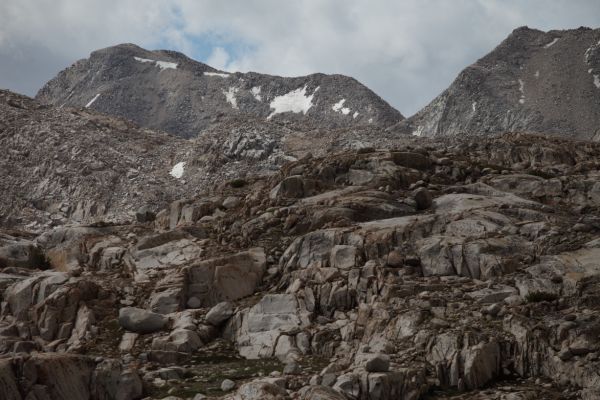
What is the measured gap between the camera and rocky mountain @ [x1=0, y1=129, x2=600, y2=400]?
19953 mm

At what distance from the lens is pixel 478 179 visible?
37.6 metres

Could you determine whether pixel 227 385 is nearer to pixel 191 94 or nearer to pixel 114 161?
pixel 114 161

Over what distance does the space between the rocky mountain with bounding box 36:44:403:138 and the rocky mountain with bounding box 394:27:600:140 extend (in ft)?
42.0

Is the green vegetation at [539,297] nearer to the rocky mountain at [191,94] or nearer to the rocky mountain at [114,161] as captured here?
the rocky mountain at [114,161]

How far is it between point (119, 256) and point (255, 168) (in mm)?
38104

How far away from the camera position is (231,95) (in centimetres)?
16312

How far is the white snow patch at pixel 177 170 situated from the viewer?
7667 cm

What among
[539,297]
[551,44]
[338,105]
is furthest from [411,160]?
[551,44]

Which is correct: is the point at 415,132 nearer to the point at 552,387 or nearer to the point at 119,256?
the point at 119,256

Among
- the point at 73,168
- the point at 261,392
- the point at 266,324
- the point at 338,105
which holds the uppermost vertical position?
the point at 338,105

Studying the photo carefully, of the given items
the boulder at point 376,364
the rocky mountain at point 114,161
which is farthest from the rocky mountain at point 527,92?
the boulder at point 376,364

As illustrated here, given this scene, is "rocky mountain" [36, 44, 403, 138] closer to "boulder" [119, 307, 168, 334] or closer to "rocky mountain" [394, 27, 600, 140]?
"rocky mountain" [394, 27, 600, 140]

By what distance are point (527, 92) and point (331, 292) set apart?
116554mm

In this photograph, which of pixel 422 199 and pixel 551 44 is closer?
pixel 422 199
